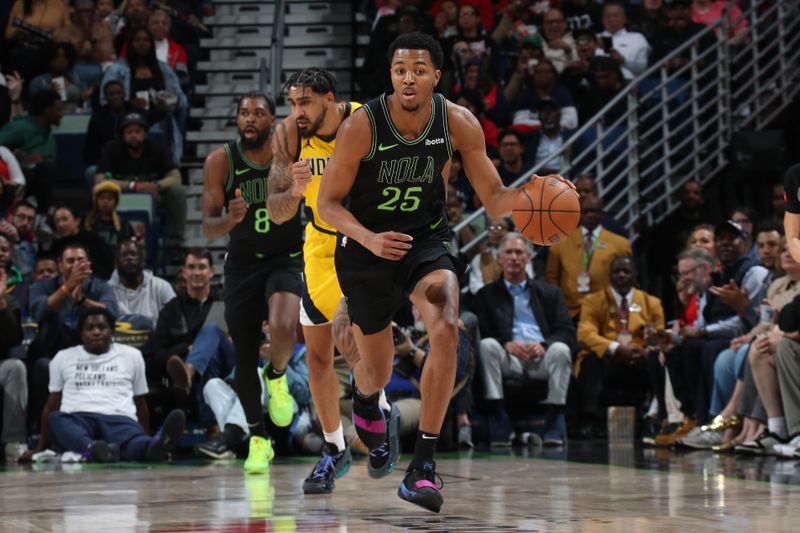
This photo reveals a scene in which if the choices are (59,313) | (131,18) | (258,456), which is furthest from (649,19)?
(258,456)

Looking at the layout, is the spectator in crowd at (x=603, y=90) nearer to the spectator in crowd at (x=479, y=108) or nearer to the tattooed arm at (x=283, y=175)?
the spectator in crowd at (x=479, y=108)

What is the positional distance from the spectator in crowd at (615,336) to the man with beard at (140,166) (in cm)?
412

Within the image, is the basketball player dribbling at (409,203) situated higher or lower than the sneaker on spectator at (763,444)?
higher

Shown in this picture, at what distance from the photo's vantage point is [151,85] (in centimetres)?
1338

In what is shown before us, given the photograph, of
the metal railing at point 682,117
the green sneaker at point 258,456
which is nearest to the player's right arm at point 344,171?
the green sneaker at point 258,456

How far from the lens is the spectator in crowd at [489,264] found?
1133cm

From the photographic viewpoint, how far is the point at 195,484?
693 centimetres

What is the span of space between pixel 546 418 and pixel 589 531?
6.19 metres

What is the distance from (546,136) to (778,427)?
4.89 meters

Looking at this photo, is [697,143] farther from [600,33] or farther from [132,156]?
[132,156]

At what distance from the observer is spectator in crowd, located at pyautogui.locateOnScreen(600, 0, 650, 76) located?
45.9 ft

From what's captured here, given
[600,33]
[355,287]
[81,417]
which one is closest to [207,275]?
[81,417]

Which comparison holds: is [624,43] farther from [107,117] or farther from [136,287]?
[136,287]

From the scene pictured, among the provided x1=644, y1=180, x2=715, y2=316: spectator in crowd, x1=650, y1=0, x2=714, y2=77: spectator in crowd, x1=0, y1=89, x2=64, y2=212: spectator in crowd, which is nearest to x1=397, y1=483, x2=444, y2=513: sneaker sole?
x1=644, y1=180, x2=715, y2=316: spectator in crowd
